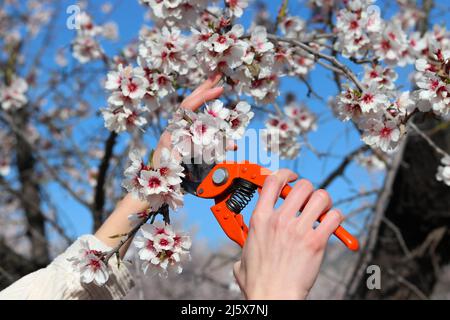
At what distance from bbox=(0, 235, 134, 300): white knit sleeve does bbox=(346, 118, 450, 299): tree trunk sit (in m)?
2.34

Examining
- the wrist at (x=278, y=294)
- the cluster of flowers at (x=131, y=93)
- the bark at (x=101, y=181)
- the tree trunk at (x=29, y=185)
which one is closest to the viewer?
the wrist at (x=278, y=294)

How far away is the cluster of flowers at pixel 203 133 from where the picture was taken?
1.34 m

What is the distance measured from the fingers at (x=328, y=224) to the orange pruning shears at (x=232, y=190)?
310 mm

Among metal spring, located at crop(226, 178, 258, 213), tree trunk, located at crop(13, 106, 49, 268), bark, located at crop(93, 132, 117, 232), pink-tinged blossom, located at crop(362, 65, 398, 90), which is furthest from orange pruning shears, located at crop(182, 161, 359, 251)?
tree trunk, located at crop(13, 106, 49, 268)

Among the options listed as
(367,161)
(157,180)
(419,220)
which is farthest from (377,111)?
(367,161)

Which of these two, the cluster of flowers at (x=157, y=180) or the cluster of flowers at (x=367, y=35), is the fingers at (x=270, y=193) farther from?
the cluster of flowers at (x=367, y=35)

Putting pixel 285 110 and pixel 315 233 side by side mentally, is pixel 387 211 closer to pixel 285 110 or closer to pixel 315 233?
pixel 285 110

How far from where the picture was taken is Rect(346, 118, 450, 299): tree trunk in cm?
350

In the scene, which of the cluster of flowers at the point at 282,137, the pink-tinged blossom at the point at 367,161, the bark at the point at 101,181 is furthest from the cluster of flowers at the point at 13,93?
the pink-tinged blossom at the point at 367,161

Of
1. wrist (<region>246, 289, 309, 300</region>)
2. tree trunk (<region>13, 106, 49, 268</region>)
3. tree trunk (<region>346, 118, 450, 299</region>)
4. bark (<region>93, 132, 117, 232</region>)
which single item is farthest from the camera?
tree trunk (<region>13, 106, 49, 268</region>)

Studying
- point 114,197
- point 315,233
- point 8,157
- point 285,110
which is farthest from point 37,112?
point 315,233

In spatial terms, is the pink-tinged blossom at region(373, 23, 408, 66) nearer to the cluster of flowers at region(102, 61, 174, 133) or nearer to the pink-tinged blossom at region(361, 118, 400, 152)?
the pink-tinged blossom at region(361, 118, 400, 152)

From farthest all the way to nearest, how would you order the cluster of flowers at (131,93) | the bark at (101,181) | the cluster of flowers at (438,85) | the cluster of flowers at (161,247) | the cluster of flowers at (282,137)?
the bark at (101,181) → the cluster of flowers at (282,137) → the cluster of flowers at (131,93) → the cluster of flowers at (438,85) → the cluster of flowers at (161,247)

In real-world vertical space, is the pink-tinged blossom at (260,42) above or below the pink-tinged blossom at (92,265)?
above
